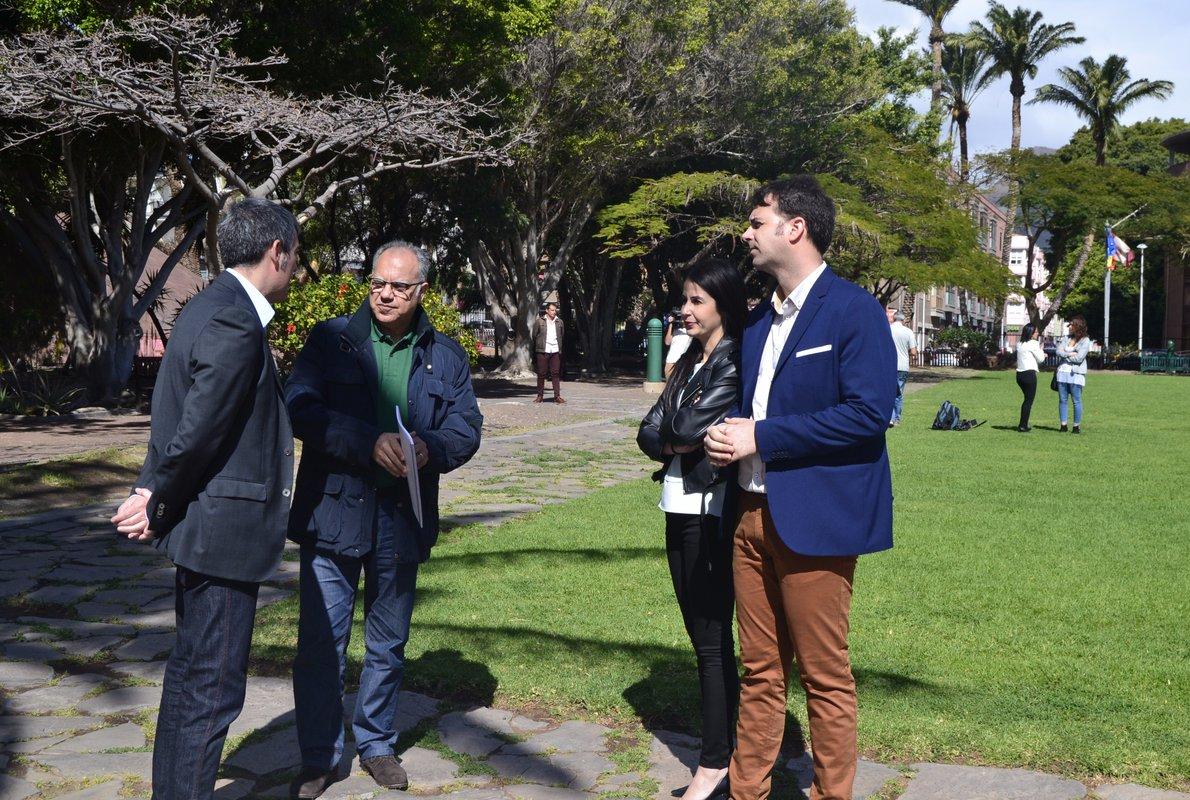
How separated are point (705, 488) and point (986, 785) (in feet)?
4.48

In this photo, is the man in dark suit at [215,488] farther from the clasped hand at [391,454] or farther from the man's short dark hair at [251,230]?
the clasped hand at [391,454]

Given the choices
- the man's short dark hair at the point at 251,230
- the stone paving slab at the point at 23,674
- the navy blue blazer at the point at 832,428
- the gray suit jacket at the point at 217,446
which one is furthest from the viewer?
the stone paving slab at the point at 23,674

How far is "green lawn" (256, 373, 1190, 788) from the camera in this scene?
4.47 metres

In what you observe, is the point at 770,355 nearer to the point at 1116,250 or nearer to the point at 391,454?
the point at 391,454

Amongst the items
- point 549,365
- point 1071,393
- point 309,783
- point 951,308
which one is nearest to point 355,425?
point 309,783

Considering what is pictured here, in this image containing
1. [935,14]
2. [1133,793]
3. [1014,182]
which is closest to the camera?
[1133,793]

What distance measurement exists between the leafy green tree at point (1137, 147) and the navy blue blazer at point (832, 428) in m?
71.6

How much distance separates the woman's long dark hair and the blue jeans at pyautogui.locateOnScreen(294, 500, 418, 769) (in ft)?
3.37

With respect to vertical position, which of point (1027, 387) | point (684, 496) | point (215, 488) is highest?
point (215, 488)

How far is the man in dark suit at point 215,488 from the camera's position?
3.19 m

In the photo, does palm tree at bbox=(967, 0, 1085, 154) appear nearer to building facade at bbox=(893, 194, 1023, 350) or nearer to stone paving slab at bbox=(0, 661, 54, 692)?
building facade at bbox=(893, 194, 1023, 350)

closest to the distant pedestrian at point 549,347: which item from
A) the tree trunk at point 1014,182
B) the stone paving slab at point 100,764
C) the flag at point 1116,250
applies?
the stone paving slab at point 100,764

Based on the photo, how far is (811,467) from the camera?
3.35 metres

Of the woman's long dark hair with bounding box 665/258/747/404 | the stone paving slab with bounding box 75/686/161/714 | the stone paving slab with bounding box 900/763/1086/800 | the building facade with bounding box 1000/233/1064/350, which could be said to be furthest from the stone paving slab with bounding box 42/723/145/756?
the building facade with bounding box 1000/233/1064/350
